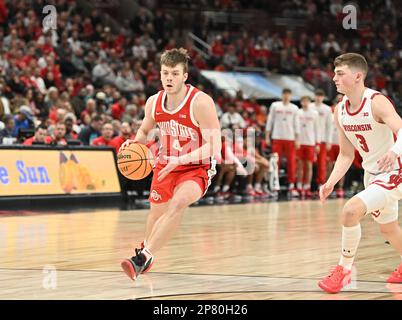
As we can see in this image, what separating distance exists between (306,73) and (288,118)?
959cm

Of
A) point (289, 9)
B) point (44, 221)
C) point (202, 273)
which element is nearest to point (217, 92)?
point (289, 9)

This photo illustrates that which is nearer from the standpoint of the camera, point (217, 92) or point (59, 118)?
point (59, 118)

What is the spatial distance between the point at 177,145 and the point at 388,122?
1.80 metres

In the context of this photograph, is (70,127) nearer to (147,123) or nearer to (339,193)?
(339,193)

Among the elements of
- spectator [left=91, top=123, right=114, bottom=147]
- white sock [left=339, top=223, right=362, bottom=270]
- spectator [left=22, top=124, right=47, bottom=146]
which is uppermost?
white sock [left=339, top=223, right=362, bottom=270]

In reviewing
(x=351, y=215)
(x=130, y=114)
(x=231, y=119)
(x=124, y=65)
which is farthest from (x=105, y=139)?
(x=351, y=215)

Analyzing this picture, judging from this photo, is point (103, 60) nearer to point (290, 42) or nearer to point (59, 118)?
point (59, 118)

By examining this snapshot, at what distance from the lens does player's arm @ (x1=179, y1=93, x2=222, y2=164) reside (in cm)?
701

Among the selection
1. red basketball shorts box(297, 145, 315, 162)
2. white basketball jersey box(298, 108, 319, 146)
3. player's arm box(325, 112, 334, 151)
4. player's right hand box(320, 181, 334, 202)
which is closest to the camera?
player's right hand box(320, 181, 334, 202)

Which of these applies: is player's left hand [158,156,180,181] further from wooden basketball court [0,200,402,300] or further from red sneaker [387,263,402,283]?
red sneaker [387,263,402,283]

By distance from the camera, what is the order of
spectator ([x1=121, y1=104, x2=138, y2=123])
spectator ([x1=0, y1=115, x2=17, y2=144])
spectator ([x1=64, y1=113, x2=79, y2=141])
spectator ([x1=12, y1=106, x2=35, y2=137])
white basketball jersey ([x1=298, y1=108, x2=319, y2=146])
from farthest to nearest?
white basketball jersey ([x1=298, y1=108, x2=319, y2=146]) < spectator ([x1=121, y1=104, x2=138, y2=123]) < spectator ([x1=64, y1=113, x2=79, y2=141]) < spectator ([x1=12, y1=106, x2=35, y2=137]) < spectator ([x1=0, y1=115, x2=17, y2=144])

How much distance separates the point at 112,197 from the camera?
15703mm

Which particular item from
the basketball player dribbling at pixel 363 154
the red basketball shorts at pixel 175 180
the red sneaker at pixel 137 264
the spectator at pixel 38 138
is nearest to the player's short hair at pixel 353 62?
the basketball player dribbling at pixel 363 154

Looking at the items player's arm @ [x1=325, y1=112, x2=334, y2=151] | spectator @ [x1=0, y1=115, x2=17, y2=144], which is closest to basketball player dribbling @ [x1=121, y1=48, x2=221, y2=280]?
spectator @ [x1=0, y1=115, x2=17, y2=144]
